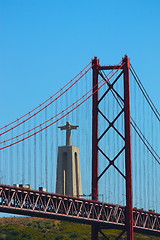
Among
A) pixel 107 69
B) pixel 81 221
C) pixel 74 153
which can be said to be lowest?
pixel 81 221

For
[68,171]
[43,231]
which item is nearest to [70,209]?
[68,171]

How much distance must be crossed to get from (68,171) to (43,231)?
215ft

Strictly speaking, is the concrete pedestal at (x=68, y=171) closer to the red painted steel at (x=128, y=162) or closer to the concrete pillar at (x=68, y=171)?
the concrete pillar at (x=68, y=171)

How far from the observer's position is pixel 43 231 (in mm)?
184500

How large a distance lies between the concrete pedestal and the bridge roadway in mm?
4971

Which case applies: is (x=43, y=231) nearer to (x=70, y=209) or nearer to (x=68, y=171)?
(x=68, y=171)

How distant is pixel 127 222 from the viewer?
11994 cm

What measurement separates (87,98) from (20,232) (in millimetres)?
63993

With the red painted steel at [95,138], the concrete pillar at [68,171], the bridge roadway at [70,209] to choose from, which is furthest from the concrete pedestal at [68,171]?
the bridge roadway at [70,209]

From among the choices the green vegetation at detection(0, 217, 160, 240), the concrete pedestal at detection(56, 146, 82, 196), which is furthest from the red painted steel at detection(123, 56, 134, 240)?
the green vegetation at detection(0, 217, 160, 240)

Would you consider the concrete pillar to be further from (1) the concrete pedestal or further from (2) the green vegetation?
(2) the green vegetation

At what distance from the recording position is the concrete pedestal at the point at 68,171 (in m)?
120

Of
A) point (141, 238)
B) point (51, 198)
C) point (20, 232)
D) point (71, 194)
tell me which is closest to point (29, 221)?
point (20, 232)

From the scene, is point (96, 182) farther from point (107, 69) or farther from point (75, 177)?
point (107, 69)
